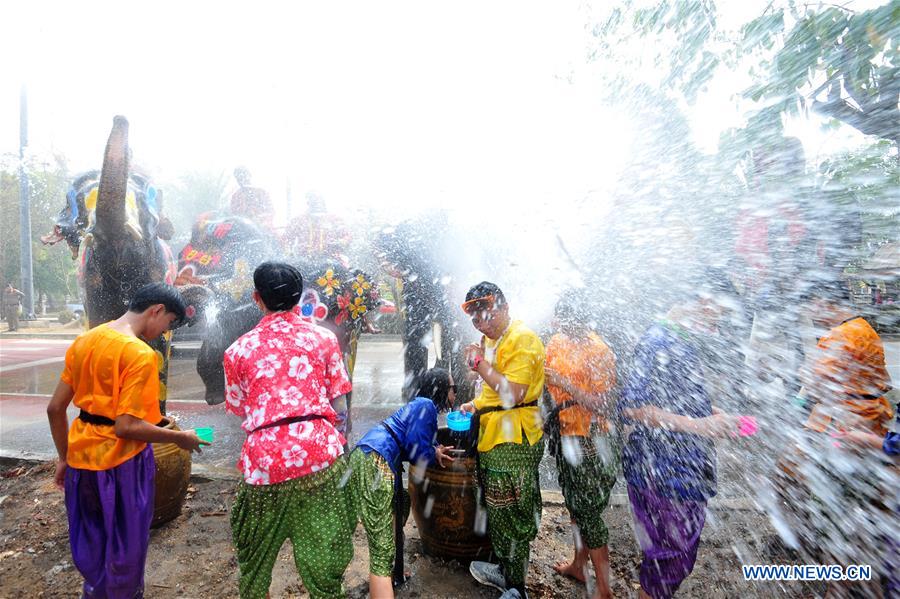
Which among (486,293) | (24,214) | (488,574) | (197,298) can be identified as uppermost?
(24,214)

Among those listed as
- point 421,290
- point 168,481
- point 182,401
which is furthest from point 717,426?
point 182,401

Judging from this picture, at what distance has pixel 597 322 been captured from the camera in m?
6.07

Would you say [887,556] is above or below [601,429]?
below

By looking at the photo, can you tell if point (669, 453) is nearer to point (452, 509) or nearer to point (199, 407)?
point (452, 509)

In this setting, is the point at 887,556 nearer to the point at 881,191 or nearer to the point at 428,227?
the point at 881,191

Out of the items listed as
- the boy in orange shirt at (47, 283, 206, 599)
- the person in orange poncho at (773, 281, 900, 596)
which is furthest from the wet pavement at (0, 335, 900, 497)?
the boy in orange shirt at (47, 283, 206, 599)

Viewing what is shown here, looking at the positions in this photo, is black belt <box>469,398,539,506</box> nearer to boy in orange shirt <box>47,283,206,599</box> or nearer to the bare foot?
the bare foot

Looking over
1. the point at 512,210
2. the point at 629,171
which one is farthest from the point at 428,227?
the point at 629,171

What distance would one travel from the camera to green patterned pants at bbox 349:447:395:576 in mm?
2510

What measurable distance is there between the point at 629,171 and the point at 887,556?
632 cm

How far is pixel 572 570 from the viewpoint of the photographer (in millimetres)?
3162

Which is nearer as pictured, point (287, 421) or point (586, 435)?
point (287, 421)

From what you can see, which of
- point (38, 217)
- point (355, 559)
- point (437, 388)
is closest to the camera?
point (437, 388)

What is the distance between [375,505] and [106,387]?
4.66 ft
